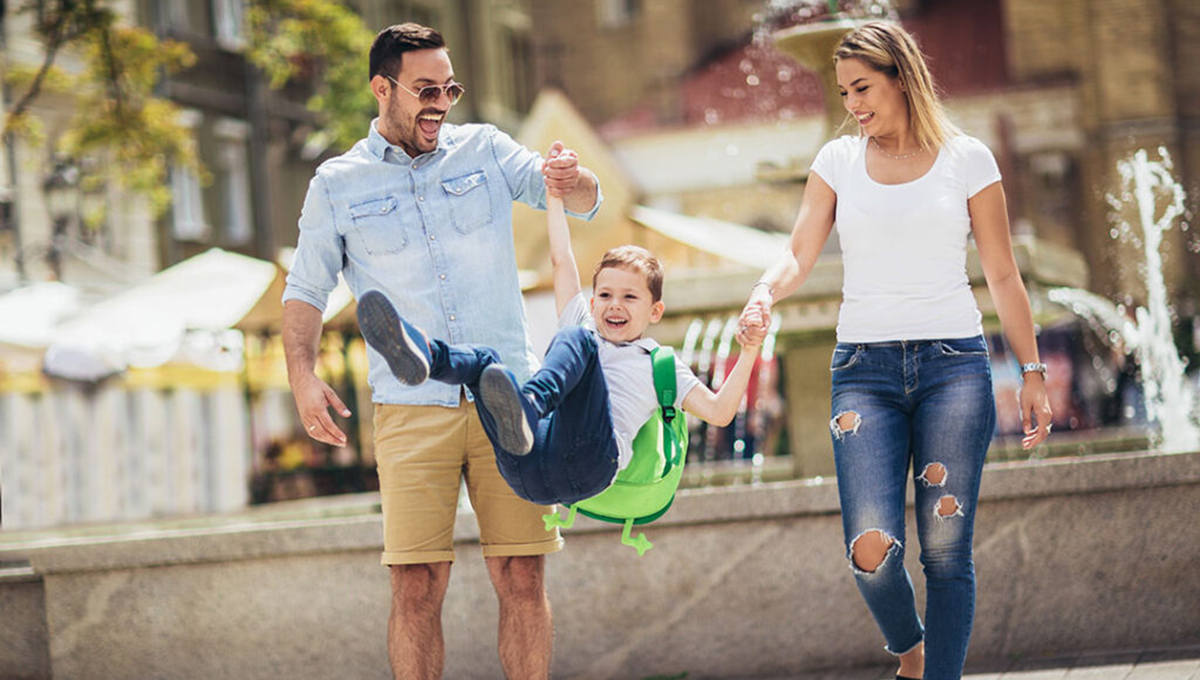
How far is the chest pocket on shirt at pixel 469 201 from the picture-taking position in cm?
440

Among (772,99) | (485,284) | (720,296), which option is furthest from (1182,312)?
(485,284)

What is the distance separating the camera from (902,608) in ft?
14.2

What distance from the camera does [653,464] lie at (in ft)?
14.3

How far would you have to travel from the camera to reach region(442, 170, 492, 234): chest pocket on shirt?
440 cm

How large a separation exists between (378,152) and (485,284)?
484 mm

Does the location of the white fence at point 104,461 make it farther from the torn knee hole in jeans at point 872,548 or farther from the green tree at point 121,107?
the torn knee hole in jeans at point 872,548

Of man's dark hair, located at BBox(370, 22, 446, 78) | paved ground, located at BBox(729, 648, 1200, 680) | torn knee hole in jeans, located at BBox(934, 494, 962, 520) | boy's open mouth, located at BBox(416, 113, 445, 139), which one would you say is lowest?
paved ground, located at BBox(729, 648, 1200, 680)

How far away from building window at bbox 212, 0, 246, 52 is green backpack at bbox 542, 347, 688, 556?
25528 mm

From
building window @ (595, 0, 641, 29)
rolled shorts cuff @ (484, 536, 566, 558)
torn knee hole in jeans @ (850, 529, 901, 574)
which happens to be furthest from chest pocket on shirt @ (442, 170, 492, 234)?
building window @ (595, 0, 641, 29)

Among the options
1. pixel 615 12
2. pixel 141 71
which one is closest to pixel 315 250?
pixel 141 71

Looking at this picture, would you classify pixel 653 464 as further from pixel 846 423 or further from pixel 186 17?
pixel 186 17

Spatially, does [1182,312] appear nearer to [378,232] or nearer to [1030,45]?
[1030,45]

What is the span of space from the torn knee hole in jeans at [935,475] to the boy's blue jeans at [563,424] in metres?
0.85

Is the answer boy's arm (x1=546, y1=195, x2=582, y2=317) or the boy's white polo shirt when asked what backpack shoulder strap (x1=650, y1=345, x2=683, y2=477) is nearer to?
the boy's white polo shirt
